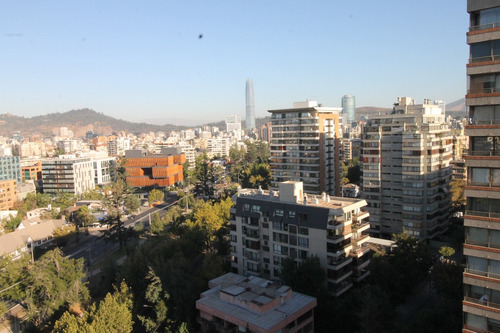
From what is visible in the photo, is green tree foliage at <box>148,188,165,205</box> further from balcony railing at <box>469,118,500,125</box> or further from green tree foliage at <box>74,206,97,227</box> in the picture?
balcony railing at <box>469,118,500,125</box>

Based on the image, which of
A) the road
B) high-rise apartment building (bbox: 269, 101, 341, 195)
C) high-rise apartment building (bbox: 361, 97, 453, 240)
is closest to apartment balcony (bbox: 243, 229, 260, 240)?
high-rise apartment building (bbox: 361, 97, 453, 240)

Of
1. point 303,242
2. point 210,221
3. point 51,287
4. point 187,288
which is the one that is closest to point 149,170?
point 210,221

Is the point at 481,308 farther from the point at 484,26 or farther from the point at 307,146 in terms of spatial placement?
the point at 307,146

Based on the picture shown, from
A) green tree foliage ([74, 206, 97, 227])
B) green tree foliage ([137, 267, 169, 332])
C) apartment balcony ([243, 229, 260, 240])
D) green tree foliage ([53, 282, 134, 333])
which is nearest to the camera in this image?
green tree foliage ([53, 282, 134, 333])

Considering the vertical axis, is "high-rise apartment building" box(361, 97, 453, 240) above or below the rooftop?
above

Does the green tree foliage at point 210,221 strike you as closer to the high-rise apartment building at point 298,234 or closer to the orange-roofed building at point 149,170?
the high-rise apartment building at point 298,234

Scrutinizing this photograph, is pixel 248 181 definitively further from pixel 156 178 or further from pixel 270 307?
pixel 270 307

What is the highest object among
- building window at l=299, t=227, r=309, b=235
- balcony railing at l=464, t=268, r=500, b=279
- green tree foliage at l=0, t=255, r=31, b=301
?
balcony railing at l=464, t=268, r=500, b=279
